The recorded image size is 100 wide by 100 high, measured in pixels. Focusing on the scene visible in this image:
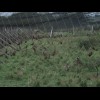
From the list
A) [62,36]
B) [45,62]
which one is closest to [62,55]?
[45,62]

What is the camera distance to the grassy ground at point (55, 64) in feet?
20.6

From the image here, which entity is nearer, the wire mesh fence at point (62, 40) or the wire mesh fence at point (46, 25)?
the wire mesh fence at point (62, 40)

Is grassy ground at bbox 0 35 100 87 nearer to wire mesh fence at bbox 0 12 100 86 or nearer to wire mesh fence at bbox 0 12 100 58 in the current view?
wire mesh fence at bbox 0 12 100 86

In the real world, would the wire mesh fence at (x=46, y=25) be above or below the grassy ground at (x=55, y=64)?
above

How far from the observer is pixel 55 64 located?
864 cm

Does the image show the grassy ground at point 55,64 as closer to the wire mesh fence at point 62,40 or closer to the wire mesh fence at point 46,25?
the wire mesh fence at point 62,40

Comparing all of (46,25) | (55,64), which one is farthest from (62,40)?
(55,64)

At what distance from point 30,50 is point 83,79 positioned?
4.86m

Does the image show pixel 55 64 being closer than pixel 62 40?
Yes

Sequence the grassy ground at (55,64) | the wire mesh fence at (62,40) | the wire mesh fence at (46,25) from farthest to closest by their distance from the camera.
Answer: the wire mesh fence at (46,25), the wire mesh fence at (62,40), the grassy ground at (55,64)

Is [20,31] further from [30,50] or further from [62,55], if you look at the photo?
[62,55]

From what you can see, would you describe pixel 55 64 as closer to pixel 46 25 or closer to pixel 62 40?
pixel 62 40

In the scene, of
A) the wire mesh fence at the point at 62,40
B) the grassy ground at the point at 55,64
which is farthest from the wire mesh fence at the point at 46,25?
the grassy ground at the point at 55,64
